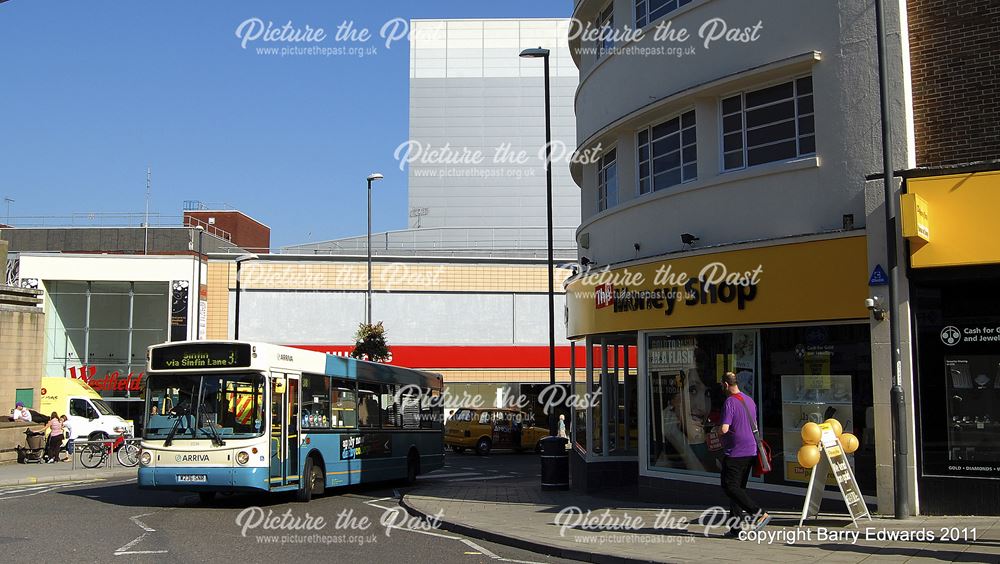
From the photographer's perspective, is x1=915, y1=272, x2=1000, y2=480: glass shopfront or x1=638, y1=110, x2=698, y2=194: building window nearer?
x1=915, y1=272, x2=1000, y2=480: glass shopfront

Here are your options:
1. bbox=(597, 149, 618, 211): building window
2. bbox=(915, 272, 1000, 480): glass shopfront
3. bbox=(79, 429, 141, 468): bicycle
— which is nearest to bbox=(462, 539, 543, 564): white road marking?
bbox=(915, 272, 1000, 480): glass shopfront

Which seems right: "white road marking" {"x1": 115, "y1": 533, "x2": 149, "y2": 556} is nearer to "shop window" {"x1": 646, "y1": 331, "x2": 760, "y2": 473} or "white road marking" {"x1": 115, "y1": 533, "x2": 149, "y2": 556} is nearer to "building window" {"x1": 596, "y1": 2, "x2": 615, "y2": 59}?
"shop window" {"x1": 646, "y1": 331, "x2": 760, "y2": 473}

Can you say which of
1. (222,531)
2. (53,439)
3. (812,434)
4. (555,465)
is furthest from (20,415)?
(812,434)

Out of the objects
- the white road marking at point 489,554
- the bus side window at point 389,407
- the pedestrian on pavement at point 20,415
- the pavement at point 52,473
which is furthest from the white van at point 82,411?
the white road marking at point 489,554

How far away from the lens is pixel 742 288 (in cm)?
1421

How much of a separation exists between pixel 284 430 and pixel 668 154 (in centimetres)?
813

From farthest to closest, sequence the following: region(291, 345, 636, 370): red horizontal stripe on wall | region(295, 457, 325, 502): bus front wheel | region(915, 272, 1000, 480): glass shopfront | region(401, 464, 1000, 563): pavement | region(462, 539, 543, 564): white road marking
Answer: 1. region(291, 345, 636, 370): red horizontal stripe on wall
2. region(295, 457, 325, 502): bus front wheel
3. region(915, 272, 1000, 480): glass shopfront
4. region(462, 539, 543, 564): white road marking
5. region(401, 464, 1000, 563): pavement

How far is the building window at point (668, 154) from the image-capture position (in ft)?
52.2

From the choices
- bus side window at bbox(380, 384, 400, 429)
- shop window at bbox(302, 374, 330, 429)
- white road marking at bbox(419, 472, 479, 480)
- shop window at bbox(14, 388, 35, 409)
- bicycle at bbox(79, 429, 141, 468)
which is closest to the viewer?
shop window at bbox(302, 374, 330, 429)

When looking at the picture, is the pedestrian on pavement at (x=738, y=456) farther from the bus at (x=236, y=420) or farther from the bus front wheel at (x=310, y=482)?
the bus front wheel at (x=310, y=482)

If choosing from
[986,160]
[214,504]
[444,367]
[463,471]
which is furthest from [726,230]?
[444,367]

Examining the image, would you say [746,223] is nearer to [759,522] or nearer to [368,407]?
[759,522]

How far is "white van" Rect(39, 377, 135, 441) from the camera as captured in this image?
33469 millimetres

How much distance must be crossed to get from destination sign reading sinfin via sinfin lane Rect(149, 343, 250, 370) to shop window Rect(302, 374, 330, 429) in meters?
1.65
